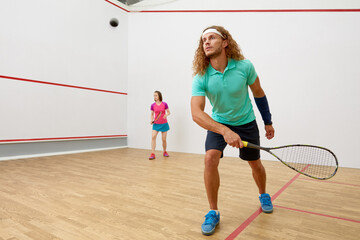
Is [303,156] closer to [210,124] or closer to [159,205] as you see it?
[210,124]

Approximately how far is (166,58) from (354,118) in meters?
2.98

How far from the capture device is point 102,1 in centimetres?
439

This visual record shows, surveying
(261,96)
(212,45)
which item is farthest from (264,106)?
(212,45)

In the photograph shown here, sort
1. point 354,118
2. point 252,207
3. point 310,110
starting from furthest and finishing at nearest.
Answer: point 310,110 → point 354,118 → point 252,207

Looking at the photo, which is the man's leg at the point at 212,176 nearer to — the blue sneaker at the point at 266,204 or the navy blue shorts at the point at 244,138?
the navy blue shorts at the point at 244,138

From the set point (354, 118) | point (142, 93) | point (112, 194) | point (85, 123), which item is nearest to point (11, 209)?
point (112, 194)

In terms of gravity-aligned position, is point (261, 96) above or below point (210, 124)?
above

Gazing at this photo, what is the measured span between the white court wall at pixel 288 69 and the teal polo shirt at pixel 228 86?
8.49 ft

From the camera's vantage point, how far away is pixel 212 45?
1237mm

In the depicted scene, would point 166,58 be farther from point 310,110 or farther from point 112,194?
point 112,194

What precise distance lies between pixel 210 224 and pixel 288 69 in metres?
3.06

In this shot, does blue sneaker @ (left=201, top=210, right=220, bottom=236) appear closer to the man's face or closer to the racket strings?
the racket strings

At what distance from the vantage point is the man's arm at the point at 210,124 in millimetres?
1053

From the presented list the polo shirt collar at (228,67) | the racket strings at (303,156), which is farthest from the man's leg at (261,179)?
the polo shirt collar at (228,67)
